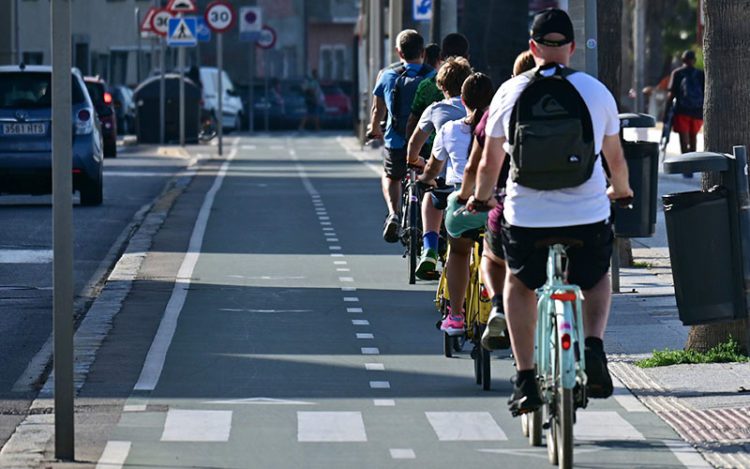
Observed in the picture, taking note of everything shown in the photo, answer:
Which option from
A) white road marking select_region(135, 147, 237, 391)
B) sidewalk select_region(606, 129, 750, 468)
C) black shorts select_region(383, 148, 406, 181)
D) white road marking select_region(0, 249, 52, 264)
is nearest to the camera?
sidewalk select_region(606, 129, 750, 468)

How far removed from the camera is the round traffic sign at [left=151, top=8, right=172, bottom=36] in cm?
4400

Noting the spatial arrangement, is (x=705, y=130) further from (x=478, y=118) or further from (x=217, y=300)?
(x=217, y=300)

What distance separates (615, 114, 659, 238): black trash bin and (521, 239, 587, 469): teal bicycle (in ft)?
19.7

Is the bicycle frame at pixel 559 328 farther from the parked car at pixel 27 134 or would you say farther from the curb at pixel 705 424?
the parked car at pixel 27 134

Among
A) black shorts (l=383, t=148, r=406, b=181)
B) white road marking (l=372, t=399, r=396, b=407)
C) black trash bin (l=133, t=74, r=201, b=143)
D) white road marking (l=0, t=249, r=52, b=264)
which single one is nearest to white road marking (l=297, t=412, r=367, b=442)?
white road marking (l=372, t=399, r=396, b=407)

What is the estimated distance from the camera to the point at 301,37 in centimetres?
7900

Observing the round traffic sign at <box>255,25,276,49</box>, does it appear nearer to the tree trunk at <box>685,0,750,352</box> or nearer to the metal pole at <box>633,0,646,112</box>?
the metal pole at <box>633,0,646,112</box>

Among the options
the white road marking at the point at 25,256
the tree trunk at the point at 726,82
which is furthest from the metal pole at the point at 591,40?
the white road marking at the point at 25,256

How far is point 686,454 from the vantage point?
8547 mm

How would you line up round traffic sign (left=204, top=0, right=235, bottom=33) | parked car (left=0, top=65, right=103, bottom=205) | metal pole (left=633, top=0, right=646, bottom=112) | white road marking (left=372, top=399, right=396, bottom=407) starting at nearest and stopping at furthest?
1. white road marking (left=372, top=399, right=396, bottom=407)
2. parked car (left=0, top=65, right=103, bottom=205)
3. round traffic sign (left=204, top=0, right=235, bottom=33)
4. metal pole (left=633, top=0, right=646, bottom=112)

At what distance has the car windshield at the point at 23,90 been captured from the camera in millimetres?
24266

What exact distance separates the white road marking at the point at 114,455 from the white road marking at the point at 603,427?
187 centimetres

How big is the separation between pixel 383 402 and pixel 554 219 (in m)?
2.16

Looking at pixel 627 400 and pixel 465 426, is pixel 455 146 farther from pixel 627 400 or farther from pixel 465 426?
pixel 465 426
